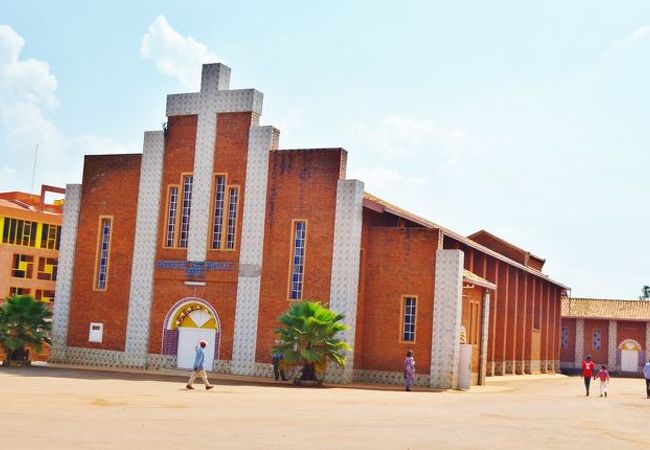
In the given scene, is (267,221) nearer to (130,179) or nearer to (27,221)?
(130,179)

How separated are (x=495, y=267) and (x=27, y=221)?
108ft

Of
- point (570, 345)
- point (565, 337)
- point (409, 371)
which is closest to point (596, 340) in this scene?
point (570, 345)

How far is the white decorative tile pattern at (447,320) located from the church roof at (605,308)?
40347 millimetres

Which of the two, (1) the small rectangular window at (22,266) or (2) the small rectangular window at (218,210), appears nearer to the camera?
(2) the small rectangular window at (218,210)

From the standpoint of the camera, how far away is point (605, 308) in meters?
70.6

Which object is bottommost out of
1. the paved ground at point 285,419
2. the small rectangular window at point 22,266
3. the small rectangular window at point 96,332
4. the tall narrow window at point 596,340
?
the paved ground at point 285,419

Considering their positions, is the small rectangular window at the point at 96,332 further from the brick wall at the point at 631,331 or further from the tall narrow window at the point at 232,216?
→ the brick wall at the point at 631,331

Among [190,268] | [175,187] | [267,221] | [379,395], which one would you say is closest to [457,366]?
[379,395]

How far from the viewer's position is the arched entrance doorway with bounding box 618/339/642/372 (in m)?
68.2

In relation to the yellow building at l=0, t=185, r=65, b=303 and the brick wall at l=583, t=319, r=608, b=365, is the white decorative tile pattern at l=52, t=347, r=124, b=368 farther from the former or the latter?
the brick wall at l=583, t=319, r=608, b=365

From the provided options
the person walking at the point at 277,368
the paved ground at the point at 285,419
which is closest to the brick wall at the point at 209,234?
the person walking at the point at 277,368

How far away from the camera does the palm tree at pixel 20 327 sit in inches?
1335

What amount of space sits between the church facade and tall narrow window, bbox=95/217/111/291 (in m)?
0.07

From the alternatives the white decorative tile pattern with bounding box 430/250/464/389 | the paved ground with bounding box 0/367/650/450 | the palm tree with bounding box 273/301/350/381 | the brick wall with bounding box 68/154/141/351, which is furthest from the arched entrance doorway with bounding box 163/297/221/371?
the white decorative tile pattern with bounding box 430/250/464/389
